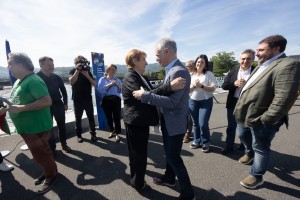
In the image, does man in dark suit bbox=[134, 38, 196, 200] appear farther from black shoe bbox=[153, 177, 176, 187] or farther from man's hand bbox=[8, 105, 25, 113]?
man's hand bbox=[8, 105, 25, 113]

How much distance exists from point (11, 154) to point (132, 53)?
11.8ft

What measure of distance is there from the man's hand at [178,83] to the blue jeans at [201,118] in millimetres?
1795

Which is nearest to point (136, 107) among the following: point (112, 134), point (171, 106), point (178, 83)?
point (171, 106)

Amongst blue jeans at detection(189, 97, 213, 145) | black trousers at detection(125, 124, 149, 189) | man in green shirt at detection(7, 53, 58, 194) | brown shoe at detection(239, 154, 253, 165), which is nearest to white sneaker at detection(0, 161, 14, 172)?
man in green shirt at detection(7, 53, 58, 194)

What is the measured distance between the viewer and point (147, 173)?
3.02 m

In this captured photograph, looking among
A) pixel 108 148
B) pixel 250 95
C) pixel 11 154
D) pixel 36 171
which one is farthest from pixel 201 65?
pixel 11 154

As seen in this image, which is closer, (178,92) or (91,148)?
(178,92)

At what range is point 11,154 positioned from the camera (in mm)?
3908

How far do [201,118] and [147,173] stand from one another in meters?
1.44

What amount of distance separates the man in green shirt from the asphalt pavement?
0.46 meters

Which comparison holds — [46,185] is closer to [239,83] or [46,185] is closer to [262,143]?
[262,143]

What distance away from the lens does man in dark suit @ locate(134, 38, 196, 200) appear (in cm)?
194

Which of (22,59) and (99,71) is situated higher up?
(22,59)

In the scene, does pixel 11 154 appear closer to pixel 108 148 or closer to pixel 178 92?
pixel 108 148
